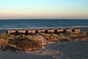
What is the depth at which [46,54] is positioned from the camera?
16.6 m

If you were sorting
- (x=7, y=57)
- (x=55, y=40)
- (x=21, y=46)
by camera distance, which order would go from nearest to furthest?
(x=7, y=57)
(x=21, y=46)
(x=55, y=40)

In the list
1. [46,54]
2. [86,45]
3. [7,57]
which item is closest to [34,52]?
[46,54]

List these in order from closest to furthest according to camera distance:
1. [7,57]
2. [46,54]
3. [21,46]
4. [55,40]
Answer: [7,57] < [46,54] < [21,46] < [55,40]

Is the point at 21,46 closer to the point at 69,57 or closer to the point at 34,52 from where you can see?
the point at 34,52

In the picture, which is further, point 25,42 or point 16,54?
point 25,42

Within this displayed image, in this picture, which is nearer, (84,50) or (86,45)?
(84,50)

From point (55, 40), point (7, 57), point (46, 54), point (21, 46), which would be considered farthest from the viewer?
point (55, 40)

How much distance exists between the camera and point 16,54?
16125 millimetres

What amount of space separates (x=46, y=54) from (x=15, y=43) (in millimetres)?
3036

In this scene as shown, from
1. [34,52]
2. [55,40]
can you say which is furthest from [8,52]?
[55,40]

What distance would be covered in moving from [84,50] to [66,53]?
4.84 feet

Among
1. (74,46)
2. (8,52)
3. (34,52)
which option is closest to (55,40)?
(74,46)

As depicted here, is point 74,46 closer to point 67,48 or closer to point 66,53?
point 67,48

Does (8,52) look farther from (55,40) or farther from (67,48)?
(55,40)
